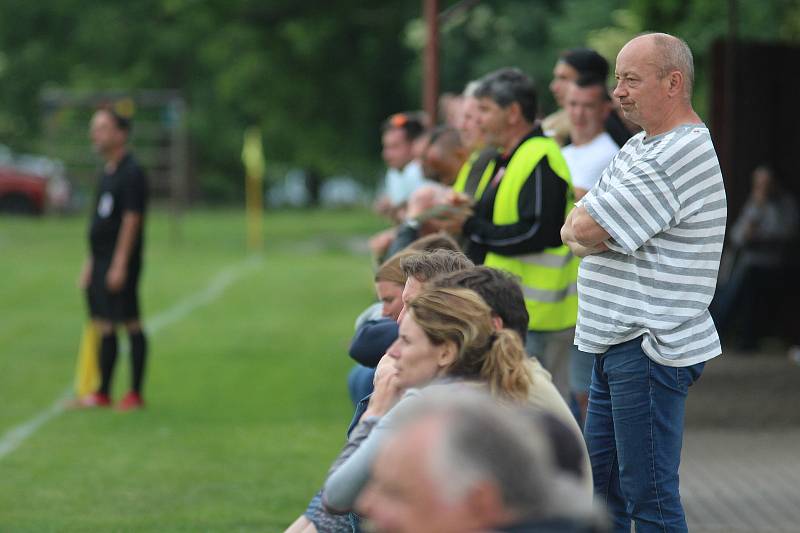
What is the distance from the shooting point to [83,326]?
17.1 metres

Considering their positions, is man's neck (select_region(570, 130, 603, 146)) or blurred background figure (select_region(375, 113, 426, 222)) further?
blurred background figure (select_region(375, 113, 426, 222))

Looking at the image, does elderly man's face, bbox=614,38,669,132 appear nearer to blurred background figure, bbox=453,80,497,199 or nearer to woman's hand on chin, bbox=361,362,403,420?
woman's hand on chin, bbox=361,362,403,420

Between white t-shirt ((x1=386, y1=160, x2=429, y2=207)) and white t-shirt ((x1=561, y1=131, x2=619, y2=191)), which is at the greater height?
white t-shirt ((x1=561, y1=131, x2=619, y2=191))

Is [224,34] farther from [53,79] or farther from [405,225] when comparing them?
[405,225]

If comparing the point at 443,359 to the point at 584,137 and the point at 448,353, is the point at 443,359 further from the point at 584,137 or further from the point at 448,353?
the point at 584,137

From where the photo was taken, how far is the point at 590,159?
687 centimetres

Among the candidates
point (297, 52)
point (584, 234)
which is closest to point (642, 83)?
point (584, 234)

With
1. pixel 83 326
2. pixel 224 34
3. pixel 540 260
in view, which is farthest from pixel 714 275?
pixel 224 34

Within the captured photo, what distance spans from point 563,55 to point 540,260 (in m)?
0.97

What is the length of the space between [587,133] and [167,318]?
11.9 m

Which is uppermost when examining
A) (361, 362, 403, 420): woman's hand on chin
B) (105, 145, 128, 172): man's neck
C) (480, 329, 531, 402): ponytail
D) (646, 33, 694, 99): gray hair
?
(646, 33, 694, 99): gray hair

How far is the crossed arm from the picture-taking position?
4645mm

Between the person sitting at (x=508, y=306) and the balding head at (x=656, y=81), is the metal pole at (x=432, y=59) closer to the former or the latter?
the balding head at (x=656, y=81)

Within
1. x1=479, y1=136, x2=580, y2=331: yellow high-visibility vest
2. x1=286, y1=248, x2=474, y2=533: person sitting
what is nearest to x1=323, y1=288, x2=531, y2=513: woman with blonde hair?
x1=286, y1=248, x2=474, y2=533: person sitting
